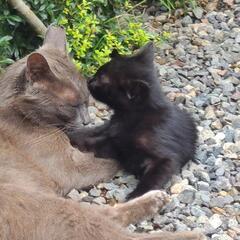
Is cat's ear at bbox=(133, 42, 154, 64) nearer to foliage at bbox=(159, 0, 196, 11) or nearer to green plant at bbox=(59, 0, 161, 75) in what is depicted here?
green plant at bbox=(59, 0, 161, 75)

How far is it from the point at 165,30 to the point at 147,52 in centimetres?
134

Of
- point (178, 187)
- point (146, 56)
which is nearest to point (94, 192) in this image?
point (178, 187)

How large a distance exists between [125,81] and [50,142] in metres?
0.58

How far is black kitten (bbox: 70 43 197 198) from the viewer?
13.8 feet

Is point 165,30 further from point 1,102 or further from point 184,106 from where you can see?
point 1,102

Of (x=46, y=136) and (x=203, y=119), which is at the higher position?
(x=46, y=136)

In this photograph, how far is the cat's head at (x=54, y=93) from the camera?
13.2 feet

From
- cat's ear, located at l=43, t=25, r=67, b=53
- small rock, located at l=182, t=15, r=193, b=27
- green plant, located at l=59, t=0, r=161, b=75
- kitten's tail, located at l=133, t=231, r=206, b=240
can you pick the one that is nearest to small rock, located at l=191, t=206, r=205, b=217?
kitten's tail, located at l=133, t=231, r=206, b=240

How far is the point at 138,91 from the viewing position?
14.2ft

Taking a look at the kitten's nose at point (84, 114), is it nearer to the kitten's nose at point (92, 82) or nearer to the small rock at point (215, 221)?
the kitten's nose at point (92, 82)

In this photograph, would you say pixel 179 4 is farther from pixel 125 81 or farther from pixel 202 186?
pixel 202 186

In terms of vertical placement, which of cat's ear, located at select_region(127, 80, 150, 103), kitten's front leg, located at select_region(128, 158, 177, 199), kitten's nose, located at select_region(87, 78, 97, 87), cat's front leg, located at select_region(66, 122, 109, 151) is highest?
kitten's nose, located at select_region(87, 78, 97, 87)

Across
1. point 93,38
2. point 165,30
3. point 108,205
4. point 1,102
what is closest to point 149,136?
point 108,205

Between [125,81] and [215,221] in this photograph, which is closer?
[215,221]
